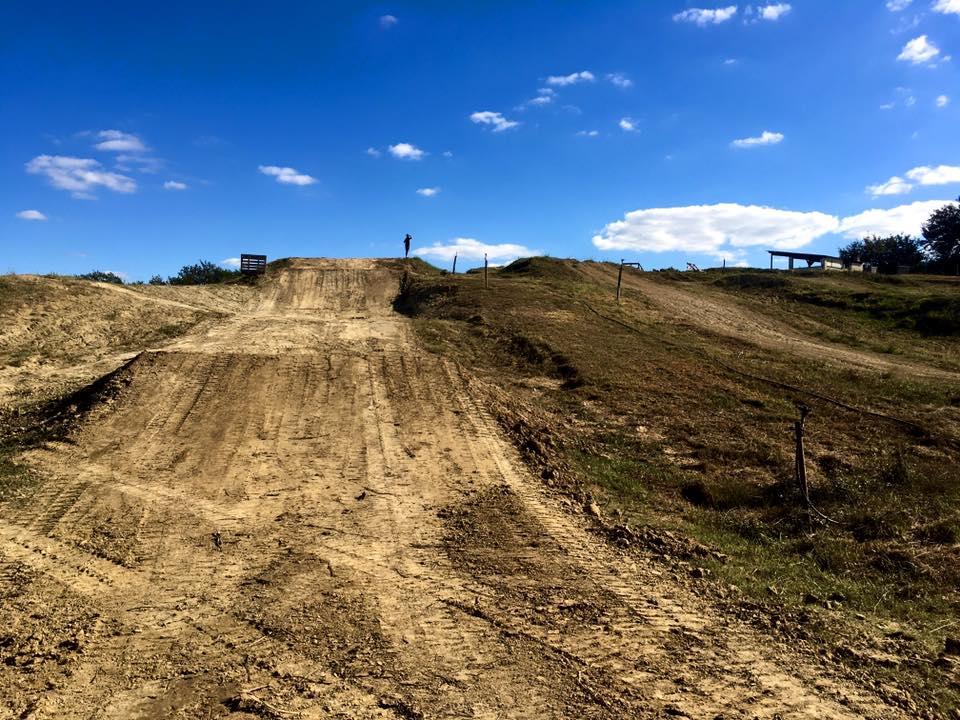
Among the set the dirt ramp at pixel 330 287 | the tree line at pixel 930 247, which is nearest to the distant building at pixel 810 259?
the tree line at pixel 930 247

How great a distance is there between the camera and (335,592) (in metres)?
6.16

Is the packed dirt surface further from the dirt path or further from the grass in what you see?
the dirt path

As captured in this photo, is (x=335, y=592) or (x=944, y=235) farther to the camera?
(x=944, y=235)

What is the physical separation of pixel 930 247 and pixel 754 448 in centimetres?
7357

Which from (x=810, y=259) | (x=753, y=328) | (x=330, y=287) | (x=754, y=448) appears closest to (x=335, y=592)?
(x=754, y=448)

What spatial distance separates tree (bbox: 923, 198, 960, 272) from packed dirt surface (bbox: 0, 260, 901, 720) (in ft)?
242

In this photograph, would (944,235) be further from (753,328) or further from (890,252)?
(753,328)

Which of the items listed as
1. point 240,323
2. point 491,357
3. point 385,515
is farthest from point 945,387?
point 240,323

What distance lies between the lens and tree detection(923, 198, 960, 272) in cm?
6488

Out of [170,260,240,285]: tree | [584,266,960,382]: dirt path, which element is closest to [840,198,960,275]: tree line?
[584,266,960,382]: dirt path

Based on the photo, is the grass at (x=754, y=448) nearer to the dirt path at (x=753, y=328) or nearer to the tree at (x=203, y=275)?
the dirt path at (x=753, y=328)

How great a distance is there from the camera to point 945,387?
14.8 meters

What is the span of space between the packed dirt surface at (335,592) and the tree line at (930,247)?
67104 mm

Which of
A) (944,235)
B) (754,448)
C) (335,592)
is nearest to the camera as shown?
(335,592)
